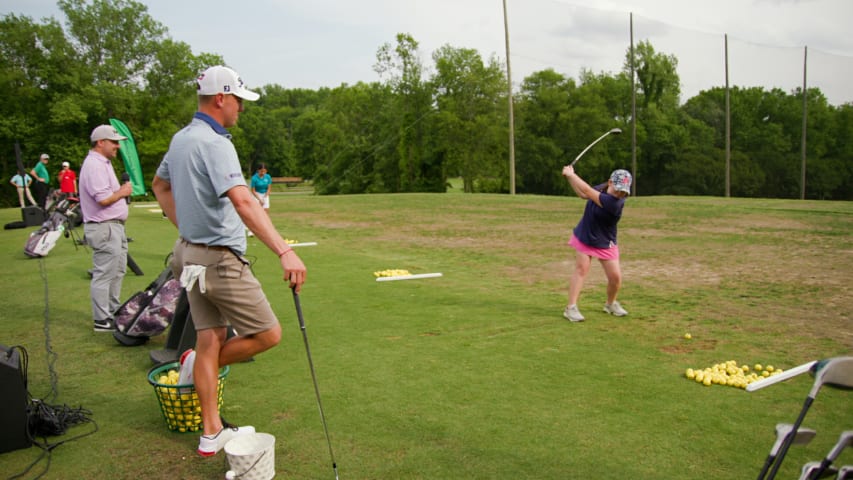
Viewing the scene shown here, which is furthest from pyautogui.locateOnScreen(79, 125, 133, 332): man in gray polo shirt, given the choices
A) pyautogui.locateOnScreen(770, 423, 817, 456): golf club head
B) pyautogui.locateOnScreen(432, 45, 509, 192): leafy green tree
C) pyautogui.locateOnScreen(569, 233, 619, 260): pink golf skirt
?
pyautogui.locateOnScreen(432, 45, 509, 192): leafy green tree

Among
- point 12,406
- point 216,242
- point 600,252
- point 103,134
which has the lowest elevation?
point 12,406

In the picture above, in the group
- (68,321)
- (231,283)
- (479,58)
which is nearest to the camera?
(231,283)

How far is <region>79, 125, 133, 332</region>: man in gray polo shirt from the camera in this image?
6625 mm

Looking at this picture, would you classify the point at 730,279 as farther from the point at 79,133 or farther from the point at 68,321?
the point at 79,133

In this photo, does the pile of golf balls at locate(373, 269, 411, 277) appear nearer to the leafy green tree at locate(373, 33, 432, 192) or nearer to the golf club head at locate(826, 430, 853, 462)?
the golf club head at locate(826, 430, 853, 462)

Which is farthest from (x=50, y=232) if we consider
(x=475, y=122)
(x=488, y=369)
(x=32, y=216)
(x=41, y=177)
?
(x=475, y=122)

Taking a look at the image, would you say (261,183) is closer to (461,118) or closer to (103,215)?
(103,215)

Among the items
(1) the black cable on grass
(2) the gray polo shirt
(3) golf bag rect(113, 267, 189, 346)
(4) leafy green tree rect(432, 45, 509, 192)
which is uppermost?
(4) leafy green tree rect(432, 45, 509, 192)

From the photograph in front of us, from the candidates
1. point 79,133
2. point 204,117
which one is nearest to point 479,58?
point 79,133

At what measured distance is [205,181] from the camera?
3.57 m

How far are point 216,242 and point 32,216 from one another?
19688mm

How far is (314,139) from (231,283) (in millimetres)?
90958

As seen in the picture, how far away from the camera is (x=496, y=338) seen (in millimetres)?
6555

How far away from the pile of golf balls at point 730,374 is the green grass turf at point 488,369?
110mm
